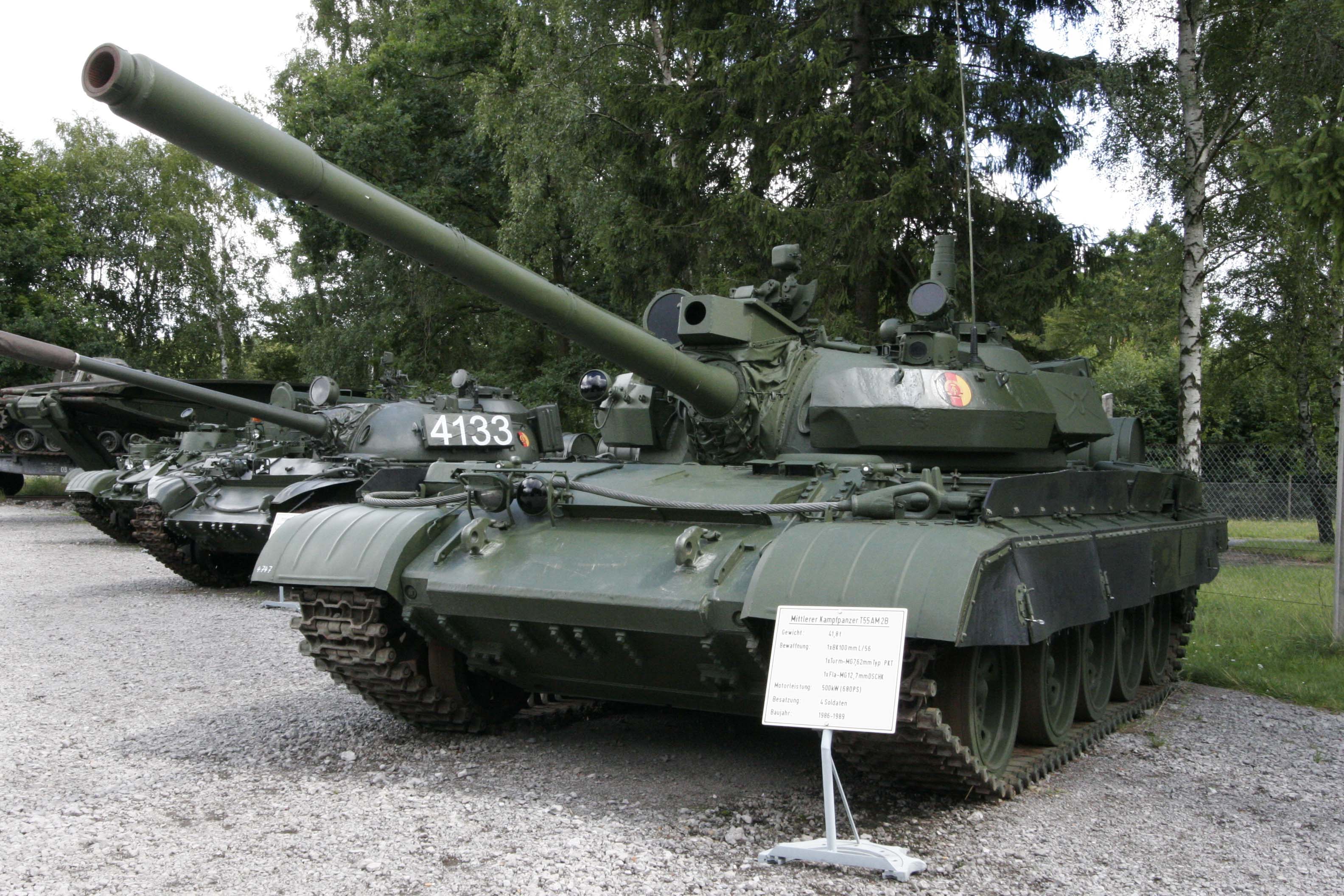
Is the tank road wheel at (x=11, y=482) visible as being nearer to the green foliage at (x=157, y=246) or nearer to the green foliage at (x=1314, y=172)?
the green foliage at (x=157, y=246)

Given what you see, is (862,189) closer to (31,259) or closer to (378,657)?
(378,657)

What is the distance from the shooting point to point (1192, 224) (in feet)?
47.6

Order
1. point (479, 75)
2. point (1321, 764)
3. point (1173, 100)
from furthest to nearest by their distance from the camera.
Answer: point (479, 75), point (1173, 100), point (1321, 764)

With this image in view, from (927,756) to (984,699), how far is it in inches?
31.3

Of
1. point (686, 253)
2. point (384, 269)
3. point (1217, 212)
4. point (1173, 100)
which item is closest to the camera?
point (1173, 100)

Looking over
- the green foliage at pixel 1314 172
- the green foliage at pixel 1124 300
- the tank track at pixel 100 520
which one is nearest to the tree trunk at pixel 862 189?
the green foliage at pixel 1124 300

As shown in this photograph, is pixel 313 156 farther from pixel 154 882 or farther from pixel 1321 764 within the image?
pixel 1321 764

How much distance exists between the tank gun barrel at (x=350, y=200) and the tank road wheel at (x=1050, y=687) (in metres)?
2.27

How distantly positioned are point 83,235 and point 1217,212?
1480 inches

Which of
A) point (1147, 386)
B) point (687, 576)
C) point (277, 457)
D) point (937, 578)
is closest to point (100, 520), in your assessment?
point (277, 457)

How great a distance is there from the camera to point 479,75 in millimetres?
25859

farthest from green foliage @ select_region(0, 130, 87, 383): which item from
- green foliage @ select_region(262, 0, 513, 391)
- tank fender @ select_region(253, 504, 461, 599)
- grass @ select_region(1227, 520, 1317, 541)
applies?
tank fender @ select_region(253, 504, 461, 599)

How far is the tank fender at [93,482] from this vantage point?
17.0m

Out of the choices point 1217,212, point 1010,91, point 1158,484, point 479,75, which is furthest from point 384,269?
point 1158,484
